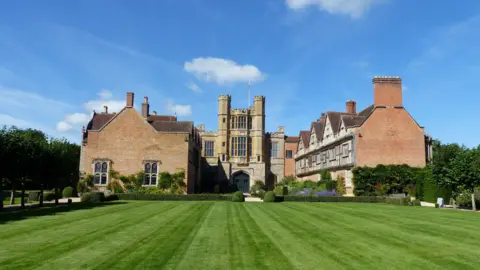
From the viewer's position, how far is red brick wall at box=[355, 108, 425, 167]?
36844mm

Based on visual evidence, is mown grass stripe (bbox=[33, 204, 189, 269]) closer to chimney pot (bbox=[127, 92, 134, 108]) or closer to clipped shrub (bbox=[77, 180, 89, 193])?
clipped shrub (bbox=[77, 180, 89, 193])

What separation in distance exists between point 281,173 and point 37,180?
4557 cm

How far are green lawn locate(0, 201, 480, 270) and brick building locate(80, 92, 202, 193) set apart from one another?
88.8 feet

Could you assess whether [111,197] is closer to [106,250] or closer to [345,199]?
[345,199]

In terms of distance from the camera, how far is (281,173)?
67.3 metres

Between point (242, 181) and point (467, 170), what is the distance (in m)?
41.6

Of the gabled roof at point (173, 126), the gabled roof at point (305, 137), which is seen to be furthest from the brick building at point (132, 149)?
the gabled roof at point (305, 137)

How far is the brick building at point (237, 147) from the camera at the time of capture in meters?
63.7

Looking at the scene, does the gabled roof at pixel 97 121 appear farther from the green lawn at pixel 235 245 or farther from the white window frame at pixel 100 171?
the green lawn at pixel 235 245

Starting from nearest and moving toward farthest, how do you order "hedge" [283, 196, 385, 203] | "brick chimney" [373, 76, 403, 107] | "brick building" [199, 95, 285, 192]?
"hedge" [283, 196, 385, 203]
"brick chimney" [373, 76, 403, 107]
"brick building" [199, 95, 285, 192]

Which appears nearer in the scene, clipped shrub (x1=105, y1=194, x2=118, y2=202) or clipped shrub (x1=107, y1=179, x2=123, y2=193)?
clipped shrub (x1=105, y1=194, x2=118, y2=202)

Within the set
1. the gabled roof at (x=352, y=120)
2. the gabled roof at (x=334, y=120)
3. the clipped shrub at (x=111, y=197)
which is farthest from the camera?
the gabled roof at (x=334, y=120)

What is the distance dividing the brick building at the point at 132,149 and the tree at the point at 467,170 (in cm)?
2646

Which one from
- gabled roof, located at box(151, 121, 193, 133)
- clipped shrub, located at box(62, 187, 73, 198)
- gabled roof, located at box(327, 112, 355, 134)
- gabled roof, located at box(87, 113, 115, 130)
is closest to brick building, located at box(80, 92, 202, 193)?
gabled roof, located at box(151, 121, 193, 133)
